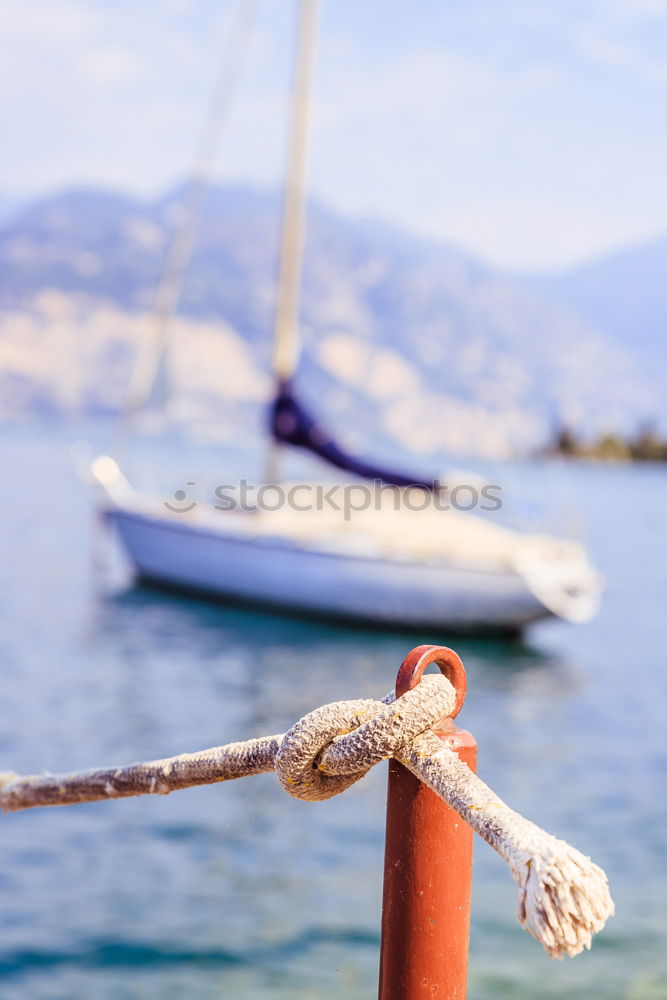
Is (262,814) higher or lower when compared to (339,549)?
lower

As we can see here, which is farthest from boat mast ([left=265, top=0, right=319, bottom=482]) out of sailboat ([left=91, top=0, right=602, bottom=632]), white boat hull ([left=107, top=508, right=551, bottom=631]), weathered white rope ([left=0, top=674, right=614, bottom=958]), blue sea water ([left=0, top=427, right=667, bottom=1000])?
weathered white rope ([left=0, top=674, right=614, bottom=958])

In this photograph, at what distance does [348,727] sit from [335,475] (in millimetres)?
14704

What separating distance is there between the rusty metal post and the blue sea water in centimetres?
430

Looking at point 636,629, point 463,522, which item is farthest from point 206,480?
point 636,629

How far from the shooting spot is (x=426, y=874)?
1586 mm

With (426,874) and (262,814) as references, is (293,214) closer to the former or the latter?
(262,814)

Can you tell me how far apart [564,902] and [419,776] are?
324 millimetres

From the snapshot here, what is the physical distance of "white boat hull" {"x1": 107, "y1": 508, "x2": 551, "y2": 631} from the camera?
1426 cm

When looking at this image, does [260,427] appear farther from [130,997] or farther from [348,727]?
[348,727]

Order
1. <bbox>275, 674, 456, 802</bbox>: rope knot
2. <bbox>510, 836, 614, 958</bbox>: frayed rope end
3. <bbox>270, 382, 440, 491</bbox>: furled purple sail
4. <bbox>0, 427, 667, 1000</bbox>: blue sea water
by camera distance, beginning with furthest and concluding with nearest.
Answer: <bbox>270, 382, 440, 491</bbox>: furled purple sail → <bbox>0, 427, 667, 1000</bbox>: blue sea water → <bbox>275, 674, 456, 802</bbox>: rope knot → <bbox>510, 836, 614, 958</bbox>: frayed rope end

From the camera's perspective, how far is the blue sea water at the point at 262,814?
5.90 metres

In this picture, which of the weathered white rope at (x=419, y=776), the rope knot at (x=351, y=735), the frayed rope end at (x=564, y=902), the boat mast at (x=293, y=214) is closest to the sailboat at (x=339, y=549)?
the boat mast at (x=293, y=214)

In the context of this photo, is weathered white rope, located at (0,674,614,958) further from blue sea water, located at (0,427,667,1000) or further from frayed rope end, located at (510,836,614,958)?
blue sea water, located at (0,427,667,1000)

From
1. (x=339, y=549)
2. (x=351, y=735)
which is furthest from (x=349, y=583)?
(x=351, y=735)
